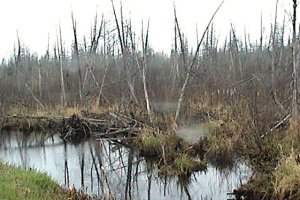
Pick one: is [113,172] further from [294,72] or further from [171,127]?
[294,72]

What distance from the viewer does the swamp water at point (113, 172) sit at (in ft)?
30.6

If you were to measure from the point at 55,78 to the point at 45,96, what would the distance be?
8.05 ft

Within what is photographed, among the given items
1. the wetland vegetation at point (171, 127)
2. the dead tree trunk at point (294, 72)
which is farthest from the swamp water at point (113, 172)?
the dead tree trunk at point (294, 72)

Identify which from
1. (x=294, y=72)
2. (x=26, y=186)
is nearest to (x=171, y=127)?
(x=294, y=72)

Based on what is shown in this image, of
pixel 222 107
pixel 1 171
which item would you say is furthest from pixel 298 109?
pixel 1 171

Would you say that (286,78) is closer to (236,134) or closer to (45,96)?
(236,134)

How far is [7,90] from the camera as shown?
20.7 meters

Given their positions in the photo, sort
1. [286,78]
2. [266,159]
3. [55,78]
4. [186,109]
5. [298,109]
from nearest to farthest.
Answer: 1. [266,159]
2. [298,109]
3. [286,78]
4. [186,109]
5. [55,78]

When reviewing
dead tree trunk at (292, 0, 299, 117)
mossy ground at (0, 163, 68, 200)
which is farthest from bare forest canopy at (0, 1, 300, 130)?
mossy ground at (0, 163, 68, 200)

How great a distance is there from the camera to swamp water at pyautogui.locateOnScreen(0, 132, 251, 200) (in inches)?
368

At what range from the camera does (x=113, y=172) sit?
11.3 m

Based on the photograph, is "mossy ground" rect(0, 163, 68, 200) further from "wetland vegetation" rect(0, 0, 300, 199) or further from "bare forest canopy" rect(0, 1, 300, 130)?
"bare forest canopy" rect(0, 1, 300, 130)

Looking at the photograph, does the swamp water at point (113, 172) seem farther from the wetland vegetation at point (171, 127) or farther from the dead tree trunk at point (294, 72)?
the dead tree trunk at point (294, 72)

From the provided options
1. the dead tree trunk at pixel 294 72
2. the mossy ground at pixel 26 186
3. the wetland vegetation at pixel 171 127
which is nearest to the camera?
the mossy ground at pixel 26 186
